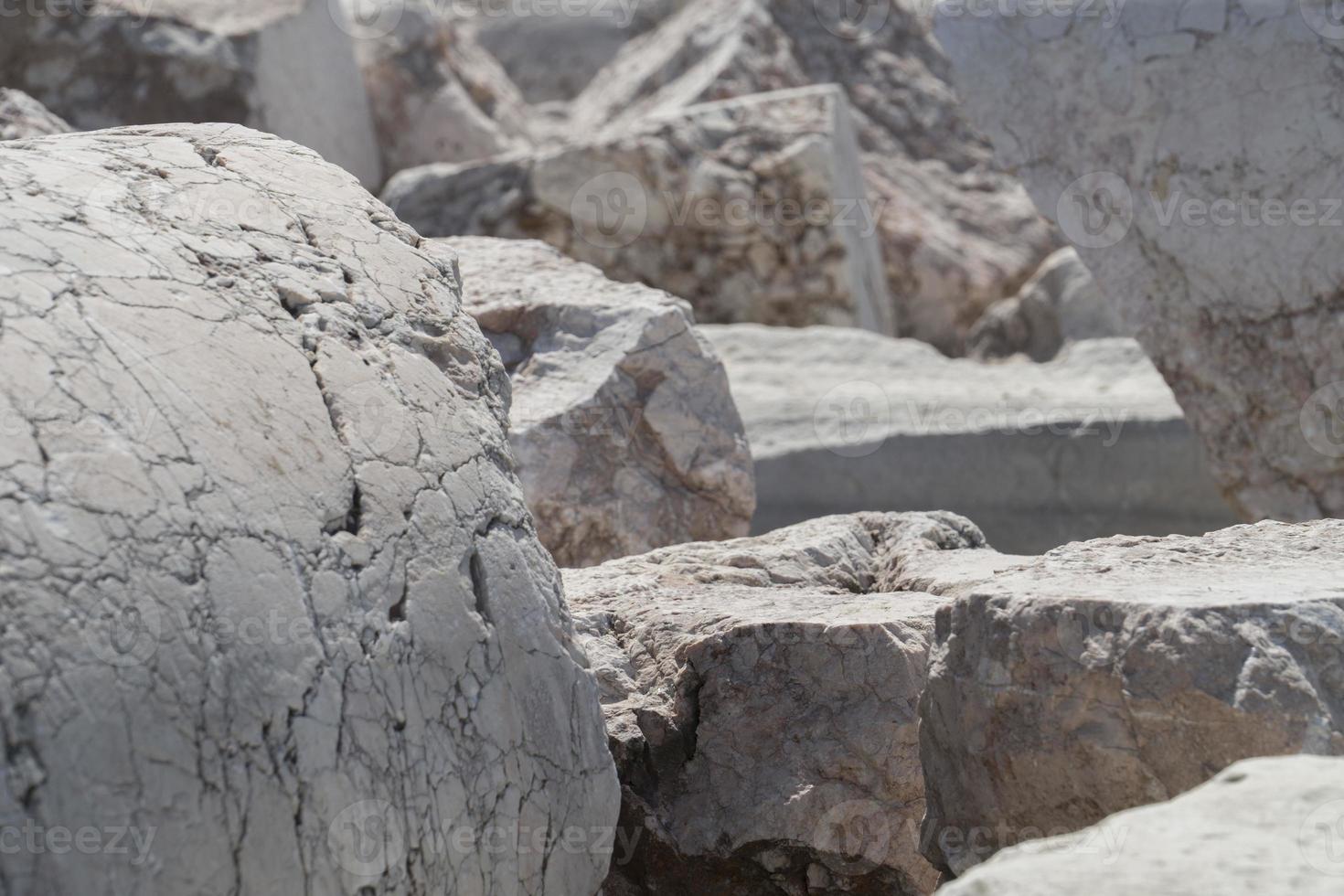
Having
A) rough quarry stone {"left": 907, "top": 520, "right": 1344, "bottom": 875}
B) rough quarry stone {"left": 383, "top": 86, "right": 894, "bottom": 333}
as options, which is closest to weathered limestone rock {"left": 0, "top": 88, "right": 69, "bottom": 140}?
rough quarry stone {"left": 383, "top": 86, "right": 894, "bottom": 333}

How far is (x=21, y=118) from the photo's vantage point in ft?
12.1

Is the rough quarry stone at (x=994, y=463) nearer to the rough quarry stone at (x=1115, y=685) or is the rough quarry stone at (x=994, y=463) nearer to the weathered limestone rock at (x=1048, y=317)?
the weathered limestone rock at (x=1048, y=317)

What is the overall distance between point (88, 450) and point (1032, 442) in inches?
136

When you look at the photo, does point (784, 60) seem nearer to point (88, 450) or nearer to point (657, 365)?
point (657, 365)

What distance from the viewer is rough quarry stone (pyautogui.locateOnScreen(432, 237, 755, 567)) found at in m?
3.19

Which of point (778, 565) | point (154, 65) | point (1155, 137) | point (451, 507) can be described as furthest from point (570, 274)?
point (154, 65)

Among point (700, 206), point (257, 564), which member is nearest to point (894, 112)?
point (700, 206)

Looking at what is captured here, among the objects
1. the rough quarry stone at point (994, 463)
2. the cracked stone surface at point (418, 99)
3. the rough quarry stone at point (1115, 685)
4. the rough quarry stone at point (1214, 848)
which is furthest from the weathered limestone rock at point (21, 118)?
the rough quarry stone at point (1214, 848)

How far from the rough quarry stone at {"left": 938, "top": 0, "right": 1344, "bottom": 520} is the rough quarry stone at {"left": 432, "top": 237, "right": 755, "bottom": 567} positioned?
113cm

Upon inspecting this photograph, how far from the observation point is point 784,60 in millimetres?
7230

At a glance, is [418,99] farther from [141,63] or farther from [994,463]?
[994,463]

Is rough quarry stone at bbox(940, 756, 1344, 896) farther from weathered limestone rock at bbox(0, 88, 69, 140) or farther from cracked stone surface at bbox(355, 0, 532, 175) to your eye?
cracked stone surface at bbox(355, 0, 532, 175)

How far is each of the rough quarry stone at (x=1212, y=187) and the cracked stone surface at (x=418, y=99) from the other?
3.39 m

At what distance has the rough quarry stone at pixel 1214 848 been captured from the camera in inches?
48.3
